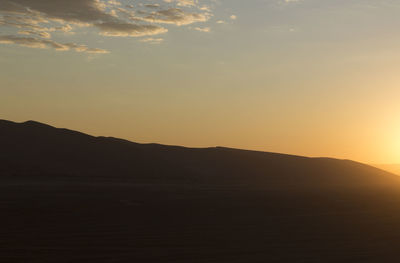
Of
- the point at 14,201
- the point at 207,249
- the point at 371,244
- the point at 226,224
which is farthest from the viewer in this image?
the point at 14,201

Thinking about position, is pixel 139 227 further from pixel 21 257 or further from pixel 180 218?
pixel 21 257

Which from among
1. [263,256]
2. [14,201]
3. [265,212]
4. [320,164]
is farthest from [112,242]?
[320,164]

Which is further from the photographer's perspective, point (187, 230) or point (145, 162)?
point (145, 162)

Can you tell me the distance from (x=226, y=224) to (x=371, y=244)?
6251 millimetres

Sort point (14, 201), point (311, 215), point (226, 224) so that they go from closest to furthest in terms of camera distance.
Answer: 1. point (226, 224)
2. point (311, 215)
3. point (14, 201)

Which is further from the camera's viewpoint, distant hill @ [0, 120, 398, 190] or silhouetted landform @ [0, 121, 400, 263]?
distant hill @ [0, 120, 398, 190]

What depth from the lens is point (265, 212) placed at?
2725 centimetres

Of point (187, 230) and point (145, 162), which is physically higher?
point (145, 162)

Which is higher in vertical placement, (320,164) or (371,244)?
(320,164)

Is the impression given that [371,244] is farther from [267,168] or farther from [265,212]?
[267,168]

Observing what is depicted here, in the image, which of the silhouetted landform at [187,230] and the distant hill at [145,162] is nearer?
the silhouetted landform at [187,230]

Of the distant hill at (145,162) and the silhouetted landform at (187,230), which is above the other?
the distant hill at (145,162)

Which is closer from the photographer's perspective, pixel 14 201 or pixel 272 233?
pixel 272 233

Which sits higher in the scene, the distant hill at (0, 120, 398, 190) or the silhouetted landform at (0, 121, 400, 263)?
the distant hill at (0, 120, 398, 190)
